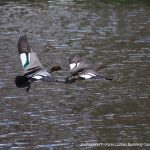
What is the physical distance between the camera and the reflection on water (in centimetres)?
1912

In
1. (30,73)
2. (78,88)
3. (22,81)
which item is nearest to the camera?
(22,81)

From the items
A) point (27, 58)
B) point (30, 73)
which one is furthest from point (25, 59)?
point (30, 73)

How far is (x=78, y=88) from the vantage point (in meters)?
24.7

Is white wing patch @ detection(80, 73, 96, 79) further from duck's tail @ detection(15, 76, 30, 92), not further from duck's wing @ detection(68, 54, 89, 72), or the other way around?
duck's tail @ detection(15, 76, 30, 92)

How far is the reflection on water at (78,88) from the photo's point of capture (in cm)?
1912

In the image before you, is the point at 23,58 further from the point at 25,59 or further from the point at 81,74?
the point at 81,74

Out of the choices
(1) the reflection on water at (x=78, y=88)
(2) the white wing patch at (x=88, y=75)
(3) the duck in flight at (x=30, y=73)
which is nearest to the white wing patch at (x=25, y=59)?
(3) the duck in flight at (x=30, y=73)

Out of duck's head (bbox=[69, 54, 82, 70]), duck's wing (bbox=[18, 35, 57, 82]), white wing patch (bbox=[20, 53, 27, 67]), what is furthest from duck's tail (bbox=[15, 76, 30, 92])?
duck's head (bbox=[69, 54, 82, 70])

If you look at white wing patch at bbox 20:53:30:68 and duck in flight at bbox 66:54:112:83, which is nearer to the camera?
duck in flight at bbox 66:54:112:83

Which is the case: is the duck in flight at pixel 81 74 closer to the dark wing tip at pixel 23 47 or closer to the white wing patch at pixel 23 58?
the white wing patch at pixel 23 58

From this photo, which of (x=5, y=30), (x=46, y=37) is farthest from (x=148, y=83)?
(x=5, y=30)

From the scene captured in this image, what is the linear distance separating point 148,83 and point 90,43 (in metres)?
8.45

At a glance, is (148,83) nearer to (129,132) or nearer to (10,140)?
(129,132)

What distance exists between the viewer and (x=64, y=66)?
92.0 ft
